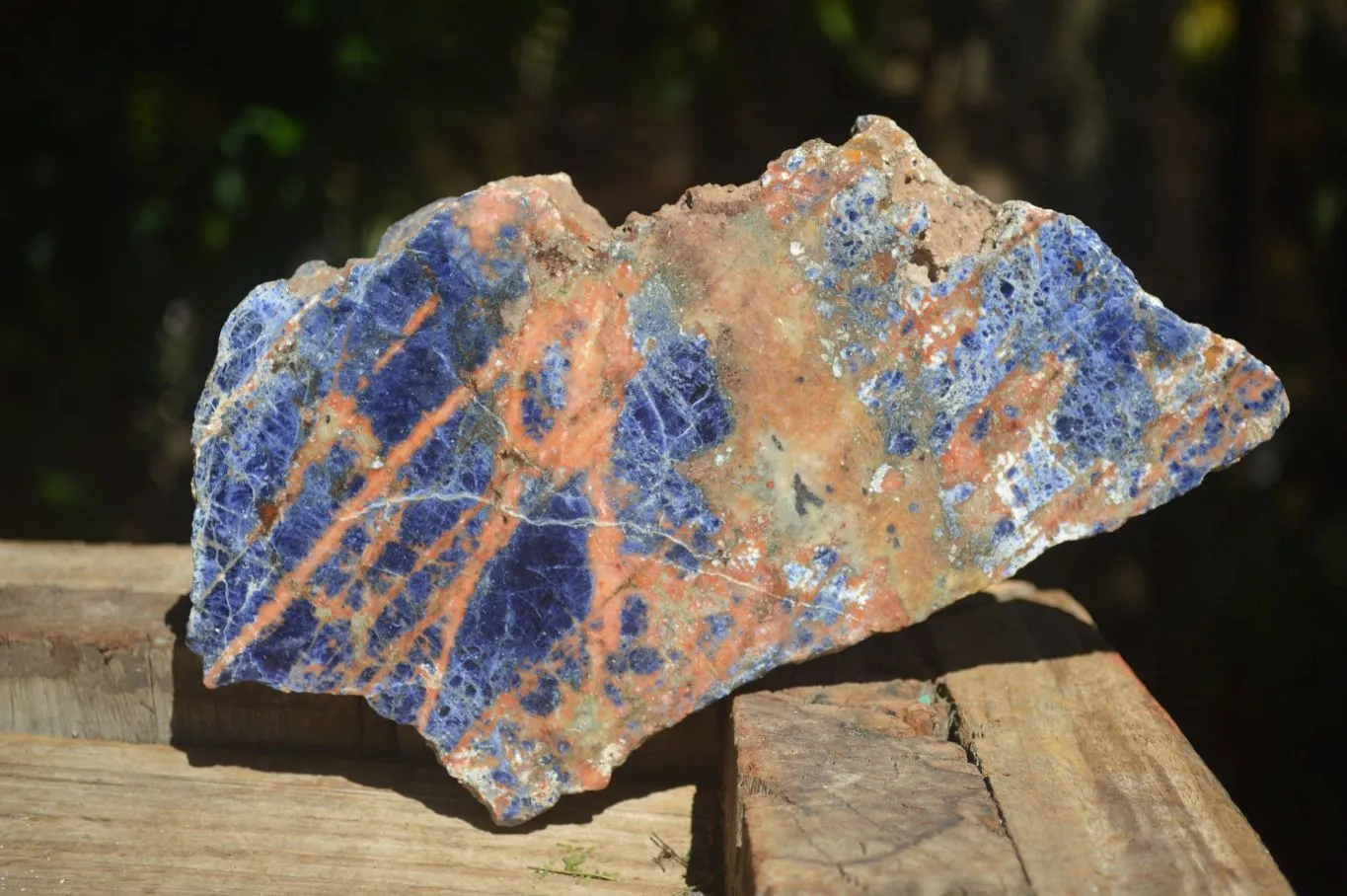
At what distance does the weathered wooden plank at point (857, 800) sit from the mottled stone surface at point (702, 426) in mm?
121

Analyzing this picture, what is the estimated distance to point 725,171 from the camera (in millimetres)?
3869

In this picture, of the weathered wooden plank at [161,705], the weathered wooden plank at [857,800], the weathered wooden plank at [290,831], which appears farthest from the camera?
the weathered wooden plank at [161,705]

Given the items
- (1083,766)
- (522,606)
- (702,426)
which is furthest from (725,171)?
(1083,766)

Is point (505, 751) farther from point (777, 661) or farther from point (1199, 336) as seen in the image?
point (1199, 336)

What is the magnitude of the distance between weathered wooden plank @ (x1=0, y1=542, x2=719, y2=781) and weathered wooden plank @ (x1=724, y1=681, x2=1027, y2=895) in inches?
10.5

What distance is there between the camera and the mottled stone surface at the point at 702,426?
1.93 metres

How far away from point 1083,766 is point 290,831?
1.11 m

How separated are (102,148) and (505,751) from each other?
2.19 metres

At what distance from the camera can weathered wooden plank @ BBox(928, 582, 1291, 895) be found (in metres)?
1.57

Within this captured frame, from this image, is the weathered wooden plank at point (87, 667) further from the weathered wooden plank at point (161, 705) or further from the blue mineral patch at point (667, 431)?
the blue mineral patch at point (667, 431)

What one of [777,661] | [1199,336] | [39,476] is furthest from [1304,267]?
[39,476]

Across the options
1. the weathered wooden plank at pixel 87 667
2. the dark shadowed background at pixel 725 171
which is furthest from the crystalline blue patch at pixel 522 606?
the dark shadowed background at pixel 725 171

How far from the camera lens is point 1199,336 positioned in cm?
194

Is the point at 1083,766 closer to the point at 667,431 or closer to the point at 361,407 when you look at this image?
the point at 667,431
